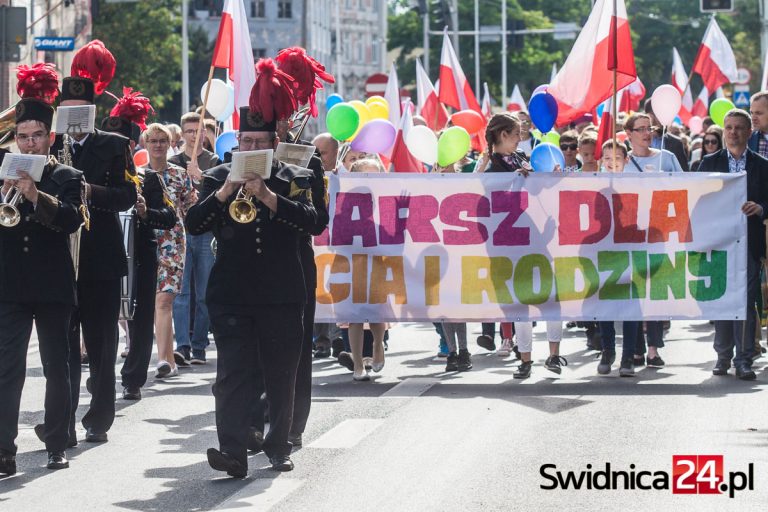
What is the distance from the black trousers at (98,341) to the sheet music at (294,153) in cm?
148

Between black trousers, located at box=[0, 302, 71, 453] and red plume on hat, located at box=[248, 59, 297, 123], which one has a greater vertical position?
red plume on hat, located at box=[248, 59, 297, 123]

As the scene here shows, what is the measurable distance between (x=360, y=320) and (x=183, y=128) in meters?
2.49

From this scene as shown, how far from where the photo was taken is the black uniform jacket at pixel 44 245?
878 centimetres

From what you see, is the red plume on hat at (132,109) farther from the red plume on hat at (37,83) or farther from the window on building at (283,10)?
the window on building at (283,10)

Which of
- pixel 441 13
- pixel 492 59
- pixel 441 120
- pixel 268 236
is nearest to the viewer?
pixel 268 236

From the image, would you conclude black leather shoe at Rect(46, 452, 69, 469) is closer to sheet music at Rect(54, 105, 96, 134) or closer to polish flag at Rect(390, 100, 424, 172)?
sheet music at Rect(54, 105, 96, 134)

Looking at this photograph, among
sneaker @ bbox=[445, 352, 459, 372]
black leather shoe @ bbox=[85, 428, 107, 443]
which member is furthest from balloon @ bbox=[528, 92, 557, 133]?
black leather shoe @ bbox=[85, 428, 107, 443]

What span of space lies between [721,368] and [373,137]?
4185mm

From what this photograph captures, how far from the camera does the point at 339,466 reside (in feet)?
29.3

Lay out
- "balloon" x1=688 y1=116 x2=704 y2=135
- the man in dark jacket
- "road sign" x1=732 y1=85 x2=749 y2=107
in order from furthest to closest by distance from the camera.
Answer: "road sign" x1=732 y1=85 x2=749 y2=107, "balloon" x1=688 y1=116 x2=704 y2=135, the man in dark jacket

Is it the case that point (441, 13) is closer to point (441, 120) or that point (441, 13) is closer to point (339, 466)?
point (441, 120)

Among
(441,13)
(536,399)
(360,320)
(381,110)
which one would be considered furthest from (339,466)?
(441,13)

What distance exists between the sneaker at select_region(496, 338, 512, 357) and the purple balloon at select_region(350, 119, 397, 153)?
2131mm

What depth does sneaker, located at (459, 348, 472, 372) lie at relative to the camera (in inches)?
542
